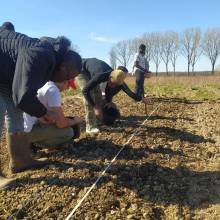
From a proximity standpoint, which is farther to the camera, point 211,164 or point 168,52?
point 168,52

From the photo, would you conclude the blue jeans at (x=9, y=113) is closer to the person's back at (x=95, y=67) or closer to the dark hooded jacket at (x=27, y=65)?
the dark hooded jacket at (x=27, y=65)

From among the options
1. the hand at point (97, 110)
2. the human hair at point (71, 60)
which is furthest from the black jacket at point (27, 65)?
the hand at point (97, 110)

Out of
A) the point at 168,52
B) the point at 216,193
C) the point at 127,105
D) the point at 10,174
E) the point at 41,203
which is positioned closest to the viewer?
the point at 41,203

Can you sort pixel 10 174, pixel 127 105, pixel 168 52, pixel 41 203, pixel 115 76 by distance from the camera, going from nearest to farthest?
pixel 41 203
pixel 10 174
pixel 115 76
pixel 127 105
pixel 168 52

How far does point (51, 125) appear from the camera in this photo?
5016mm

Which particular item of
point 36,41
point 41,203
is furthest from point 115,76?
point 41,203

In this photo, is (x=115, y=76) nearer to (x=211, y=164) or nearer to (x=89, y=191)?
(x=211, y=164)

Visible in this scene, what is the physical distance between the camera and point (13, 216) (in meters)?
3.35

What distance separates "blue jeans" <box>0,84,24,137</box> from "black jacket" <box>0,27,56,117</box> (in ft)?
1.27

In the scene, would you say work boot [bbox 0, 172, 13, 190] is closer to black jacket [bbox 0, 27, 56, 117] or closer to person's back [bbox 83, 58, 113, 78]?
black jacket [bbox 0, 27, 56, 117]

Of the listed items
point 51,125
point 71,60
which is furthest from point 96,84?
point 71,60

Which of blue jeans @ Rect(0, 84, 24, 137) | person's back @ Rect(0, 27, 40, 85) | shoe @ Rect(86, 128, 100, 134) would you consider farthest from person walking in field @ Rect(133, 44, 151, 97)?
person's back @ Rect(0, 27, 40, 85)

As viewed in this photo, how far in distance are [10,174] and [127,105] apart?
5.91 metres

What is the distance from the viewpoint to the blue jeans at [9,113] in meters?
4.11
